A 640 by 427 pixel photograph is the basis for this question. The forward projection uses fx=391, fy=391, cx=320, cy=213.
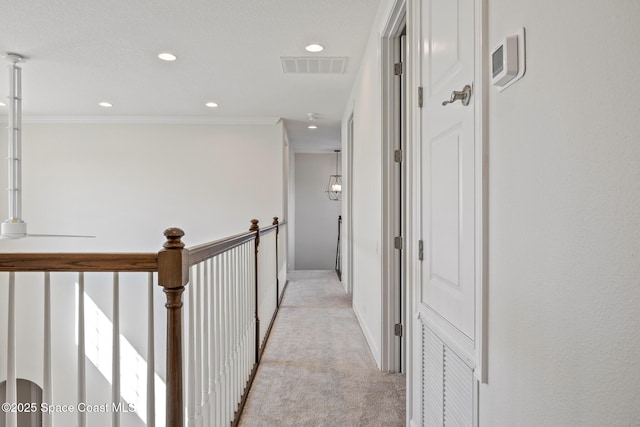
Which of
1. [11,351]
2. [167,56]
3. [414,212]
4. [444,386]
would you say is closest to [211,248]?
[11,351]

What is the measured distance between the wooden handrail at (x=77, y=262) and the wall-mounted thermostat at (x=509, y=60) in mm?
1164

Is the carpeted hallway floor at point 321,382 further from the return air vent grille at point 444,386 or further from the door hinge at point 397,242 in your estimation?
the door hinge at point 397,242

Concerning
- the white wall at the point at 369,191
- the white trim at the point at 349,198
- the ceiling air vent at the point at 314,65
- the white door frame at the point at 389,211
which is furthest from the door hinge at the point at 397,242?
the white trim at the point at 349,198

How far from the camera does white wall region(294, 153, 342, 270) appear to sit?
9.01 meters

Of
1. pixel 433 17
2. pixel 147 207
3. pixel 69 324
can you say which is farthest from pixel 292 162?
pixel 433 17

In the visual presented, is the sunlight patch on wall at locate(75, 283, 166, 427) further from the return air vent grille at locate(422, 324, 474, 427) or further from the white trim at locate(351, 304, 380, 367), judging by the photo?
Answer: the return air vent grille at locate(422, 324, 474, 427)

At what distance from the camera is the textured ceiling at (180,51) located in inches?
112

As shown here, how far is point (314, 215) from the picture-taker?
29.6 feet

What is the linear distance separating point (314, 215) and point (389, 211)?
6237 mm

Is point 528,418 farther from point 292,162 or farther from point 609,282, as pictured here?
point 292,162

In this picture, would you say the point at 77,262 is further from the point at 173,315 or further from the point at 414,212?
the point at 414,212

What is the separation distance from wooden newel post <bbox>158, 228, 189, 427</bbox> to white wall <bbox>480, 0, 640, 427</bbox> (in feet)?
3.17

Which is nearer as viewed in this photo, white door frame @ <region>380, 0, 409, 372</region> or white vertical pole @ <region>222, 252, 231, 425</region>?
white vertical pole @ <region>222, 252, 231, 425</region>

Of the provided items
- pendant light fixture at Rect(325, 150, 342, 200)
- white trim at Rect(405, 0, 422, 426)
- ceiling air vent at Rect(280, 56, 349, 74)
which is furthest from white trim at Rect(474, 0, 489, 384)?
pendant light fixture at Rect(325, 150, 342, 200)
